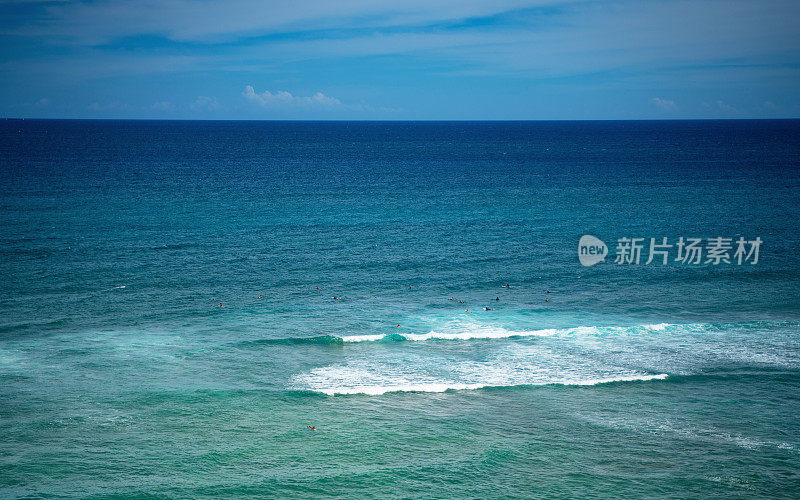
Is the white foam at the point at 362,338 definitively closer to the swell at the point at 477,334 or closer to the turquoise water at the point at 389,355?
the swell at the point at 477,334

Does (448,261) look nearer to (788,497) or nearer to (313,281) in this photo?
(313,281)

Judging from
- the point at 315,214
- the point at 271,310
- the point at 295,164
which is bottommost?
the point at 271,310

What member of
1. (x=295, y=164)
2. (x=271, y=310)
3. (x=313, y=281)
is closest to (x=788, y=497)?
(x=271, y=310)

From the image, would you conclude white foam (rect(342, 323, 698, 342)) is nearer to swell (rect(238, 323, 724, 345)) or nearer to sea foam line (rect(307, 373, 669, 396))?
swell (rect(238, 323, 724, 345))

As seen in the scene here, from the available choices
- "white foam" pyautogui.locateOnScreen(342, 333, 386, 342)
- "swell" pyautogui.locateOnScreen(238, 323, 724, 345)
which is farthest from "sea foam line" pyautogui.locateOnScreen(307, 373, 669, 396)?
"white foam" pyautogui.locateOnScreen(342, 333, 386, 342)

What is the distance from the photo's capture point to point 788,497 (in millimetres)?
25172

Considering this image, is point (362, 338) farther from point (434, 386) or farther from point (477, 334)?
point (434, 386)

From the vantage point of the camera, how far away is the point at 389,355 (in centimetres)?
4006

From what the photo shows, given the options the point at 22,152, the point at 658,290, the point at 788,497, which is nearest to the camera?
the point at 788,497

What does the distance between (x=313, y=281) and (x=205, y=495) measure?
3035cm

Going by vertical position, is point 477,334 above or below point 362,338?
above

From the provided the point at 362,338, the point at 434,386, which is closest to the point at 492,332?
the point at 362,338

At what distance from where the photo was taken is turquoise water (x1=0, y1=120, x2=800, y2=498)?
27531 millimetres

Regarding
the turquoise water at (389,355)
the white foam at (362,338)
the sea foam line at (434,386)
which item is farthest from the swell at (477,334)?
the sea foam line at (434,386)
